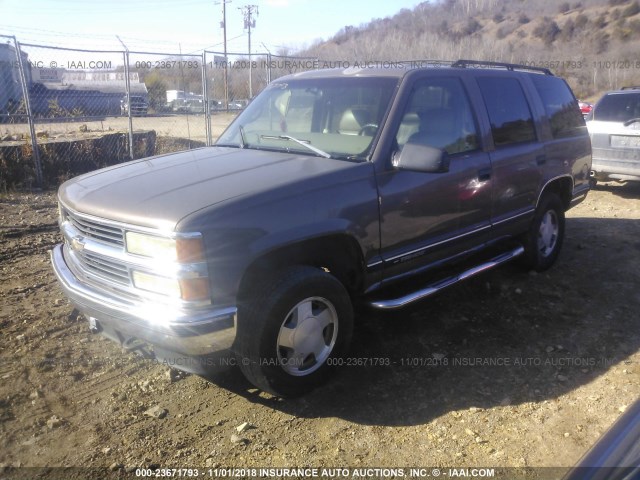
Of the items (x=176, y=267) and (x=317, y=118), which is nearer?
(x=176, y=267)

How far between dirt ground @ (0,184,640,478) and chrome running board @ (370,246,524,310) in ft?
1.36

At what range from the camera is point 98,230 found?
119 inches

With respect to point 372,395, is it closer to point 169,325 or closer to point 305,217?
point 305,217

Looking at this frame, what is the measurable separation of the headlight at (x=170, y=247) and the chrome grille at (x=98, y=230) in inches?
5.7

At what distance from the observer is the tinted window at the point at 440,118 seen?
3709 millimetres

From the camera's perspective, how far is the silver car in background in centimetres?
830

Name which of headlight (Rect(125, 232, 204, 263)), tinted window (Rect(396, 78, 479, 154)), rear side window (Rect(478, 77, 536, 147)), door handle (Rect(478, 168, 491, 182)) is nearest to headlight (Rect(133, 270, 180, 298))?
headlight (Rect(125, 232, 204, 263))

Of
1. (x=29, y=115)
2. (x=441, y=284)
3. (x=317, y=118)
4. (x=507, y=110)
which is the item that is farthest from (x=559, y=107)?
(x=29, y=115)

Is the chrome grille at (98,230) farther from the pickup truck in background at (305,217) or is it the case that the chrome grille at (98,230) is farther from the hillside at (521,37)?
the hillside at (521,37)

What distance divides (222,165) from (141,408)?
1.60 meters

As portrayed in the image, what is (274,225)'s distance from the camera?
2.84m

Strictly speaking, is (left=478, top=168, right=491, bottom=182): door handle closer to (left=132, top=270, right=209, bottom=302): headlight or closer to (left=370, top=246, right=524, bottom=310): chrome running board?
(left=370, top=246, right=524, bottom=310): chrome running board

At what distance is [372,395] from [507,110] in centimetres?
283

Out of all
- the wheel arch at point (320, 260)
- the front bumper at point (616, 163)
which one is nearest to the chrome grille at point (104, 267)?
the wheel arch at point (320, 260)
